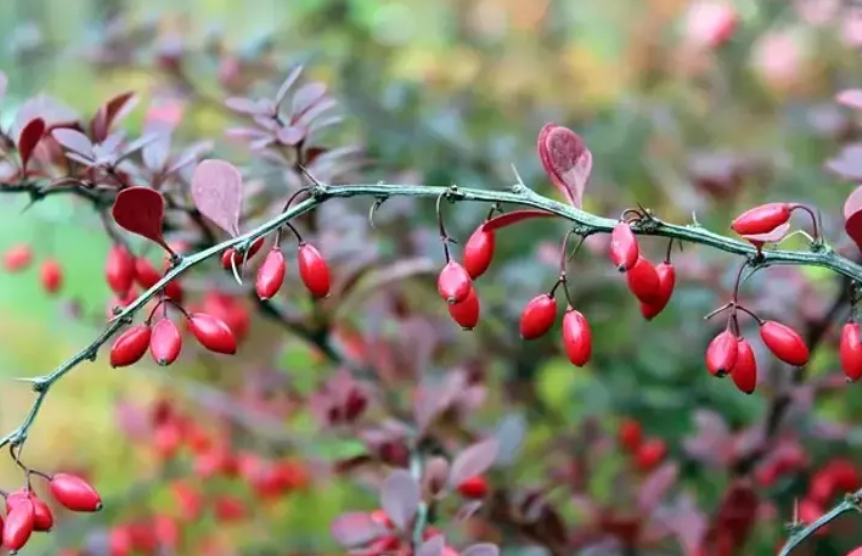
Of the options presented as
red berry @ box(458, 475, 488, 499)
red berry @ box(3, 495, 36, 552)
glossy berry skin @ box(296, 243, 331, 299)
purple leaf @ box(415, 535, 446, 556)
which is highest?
red berry @ box(458, 475, 488, 499)

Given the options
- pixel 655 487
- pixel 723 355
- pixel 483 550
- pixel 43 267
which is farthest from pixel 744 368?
pixel 43 267

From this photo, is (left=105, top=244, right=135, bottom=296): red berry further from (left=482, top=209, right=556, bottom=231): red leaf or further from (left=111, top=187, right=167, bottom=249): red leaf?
(left=482, top=209, right=556, bottom=231): red leaf

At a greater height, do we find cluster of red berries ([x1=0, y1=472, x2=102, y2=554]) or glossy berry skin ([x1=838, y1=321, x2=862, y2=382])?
glossy berry skin ([x1=838, y1=321, x2=862, y2=382])

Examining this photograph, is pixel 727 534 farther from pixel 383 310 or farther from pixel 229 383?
pixel 229 383

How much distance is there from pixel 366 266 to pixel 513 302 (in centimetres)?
30

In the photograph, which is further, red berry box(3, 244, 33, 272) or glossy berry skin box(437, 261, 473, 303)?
red berry box(3, 244, 33, 272)

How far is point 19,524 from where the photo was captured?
600 millimetres

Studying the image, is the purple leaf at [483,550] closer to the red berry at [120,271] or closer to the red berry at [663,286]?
the red berry at [663,286]

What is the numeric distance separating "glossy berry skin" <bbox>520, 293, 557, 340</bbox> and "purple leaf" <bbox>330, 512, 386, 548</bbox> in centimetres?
26

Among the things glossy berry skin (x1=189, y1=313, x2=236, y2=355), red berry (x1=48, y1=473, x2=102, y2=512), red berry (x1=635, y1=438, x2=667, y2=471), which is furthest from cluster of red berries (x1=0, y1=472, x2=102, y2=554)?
red berry (x1=635, y1=438, x2=667, y2=471)

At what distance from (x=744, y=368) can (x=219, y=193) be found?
1.20 feet

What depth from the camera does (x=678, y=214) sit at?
6.26 ft

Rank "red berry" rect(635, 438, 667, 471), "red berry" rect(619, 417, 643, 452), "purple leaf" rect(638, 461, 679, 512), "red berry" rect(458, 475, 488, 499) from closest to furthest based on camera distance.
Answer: "red berry" rect(458, 475, 488, 499) → "purple leaf" rect(638, 461, 679, 512) → "red berry" rect(635, 438, 667, 471) → "red berry" rect(619, 417, 643, 452)

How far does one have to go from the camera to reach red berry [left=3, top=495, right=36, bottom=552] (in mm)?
595
